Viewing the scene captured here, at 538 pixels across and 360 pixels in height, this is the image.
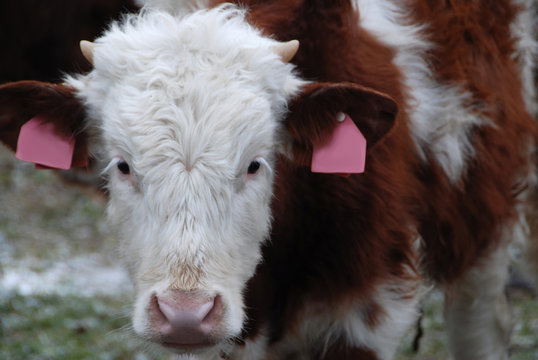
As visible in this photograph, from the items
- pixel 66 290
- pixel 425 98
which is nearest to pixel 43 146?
pixel 425 98

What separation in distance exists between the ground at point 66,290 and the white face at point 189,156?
569mm

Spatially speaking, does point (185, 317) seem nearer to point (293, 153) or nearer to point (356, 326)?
point (293, 153)

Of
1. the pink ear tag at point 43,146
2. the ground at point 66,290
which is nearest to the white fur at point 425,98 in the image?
the ground at point 66,290

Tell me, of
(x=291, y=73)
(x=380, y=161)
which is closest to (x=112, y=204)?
(x=291, y=73)

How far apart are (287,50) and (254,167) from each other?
1.77 ft

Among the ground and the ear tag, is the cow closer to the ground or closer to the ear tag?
the ear tag

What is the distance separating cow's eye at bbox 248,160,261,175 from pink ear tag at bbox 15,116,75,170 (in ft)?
2.76

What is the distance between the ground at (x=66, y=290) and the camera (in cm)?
656

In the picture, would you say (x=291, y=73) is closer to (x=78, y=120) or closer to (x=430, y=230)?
(x=78, y=120)

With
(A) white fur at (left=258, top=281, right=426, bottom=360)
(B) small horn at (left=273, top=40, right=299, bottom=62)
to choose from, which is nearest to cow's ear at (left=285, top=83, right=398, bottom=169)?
(B) small horn at (left=273, top=40, right=299, bottom=62)

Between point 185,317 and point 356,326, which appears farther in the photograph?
point 356,326

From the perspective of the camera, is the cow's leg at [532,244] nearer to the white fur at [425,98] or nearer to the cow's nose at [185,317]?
the white fur at [425,98]

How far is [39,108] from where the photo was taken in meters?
3.57

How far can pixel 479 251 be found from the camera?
210 inches
